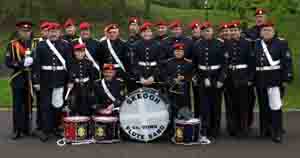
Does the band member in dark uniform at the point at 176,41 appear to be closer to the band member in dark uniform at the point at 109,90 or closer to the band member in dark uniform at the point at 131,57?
the band member in dark uniform at the point at 131,57

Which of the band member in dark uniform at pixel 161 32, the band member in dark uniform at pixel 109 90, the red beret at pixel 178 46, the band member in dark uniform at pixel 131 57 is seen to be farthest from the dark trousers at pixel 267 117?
the band member in dark uniform at pixel 109 90

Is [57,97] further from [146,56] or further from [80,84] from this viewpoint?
[146,56]

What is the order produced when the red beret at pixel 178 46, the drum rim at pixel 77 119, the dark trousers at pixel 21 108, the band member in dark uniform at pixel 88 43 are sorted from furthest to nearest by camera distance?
the band member in dark uniform at pixel 88 43
the dark trousers at pixel 21 108
the red beret at pixel 178 46
the drum rim at pixel 77 119

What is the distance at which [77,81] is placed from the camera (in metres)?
10.1

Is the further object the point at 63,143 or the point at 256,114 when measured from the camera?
the point at 256,114

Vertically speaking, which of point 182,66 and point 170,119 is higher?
point 182,66

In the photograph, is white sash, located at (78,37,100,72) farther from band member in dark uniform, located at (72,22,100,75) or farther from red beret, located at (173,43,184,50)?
red beret, located at (173,43,184,50)

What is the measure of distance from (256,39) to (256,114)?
272 cm

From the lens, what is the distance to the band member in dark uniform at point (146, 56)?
33.7 feet

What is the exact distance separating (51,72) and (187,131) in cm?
237

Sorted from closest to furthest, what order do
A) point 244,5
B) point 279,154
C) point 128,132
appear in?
A: 1. point 279,154
2. point 128,132
3. point 244,5

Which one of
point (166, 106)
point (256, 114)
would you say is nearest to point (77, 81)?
point (166, 106)

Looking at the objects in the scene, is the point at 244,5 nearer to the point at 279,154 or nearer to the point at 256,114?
the point at 256,114

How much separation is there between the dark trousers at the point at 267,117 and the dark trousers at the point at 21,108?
150 inches
